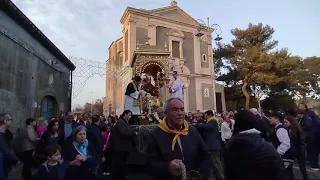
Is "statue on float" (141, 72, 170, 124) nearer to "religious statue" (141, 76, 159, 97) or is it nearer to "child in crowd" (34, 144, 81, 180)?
"religious statue" (141, 76, 159, 97)

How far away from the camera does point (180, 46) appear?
117 feet

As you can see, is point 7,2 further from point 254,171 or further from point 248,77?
point 248,77

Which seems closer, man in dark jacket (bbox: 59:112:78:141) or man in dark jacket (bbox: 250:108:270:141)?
man in dark jacket (bbox: 250:108:270:141)

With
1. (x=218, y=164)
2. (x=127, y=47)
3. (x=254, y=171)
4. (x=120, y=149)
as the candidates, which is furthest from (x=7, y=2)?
(x=127, y=47)

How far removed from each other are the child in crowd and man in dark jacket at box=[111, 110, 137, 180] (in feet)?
8.61

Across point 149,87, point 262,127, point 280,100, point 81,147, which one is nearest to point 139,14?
point 149,87

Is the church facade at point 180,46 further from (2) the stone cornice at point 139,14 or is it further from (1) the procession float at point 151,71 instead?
(1) the procession float at point 151,71

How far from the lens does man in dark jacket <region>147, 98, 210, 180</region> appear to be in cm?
284

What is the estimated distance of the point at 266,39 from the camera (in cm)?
3638

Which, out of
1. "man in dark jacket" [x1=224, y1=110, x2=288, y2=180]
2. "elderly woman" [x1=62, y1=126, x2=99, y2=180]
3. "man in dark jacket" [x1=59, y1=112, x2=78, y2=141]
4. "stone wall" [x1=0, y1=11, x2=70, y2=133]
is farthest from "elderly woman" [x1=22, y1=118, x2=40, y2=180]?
"man in dark jacket" [x1=224, y1=110, x2=288, y2=180]

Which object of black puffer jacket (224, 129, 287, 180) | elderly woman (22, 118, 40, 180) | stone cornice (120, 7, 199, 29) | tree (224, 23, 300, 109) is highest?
stone cornice (120, 7, 199, 29)

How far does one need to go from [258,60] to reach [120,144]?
96.5ft

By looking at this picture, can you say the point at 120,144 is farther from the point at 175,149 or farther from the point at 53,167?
the point at 175,149

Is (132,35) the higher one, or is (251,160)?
(132,35)
